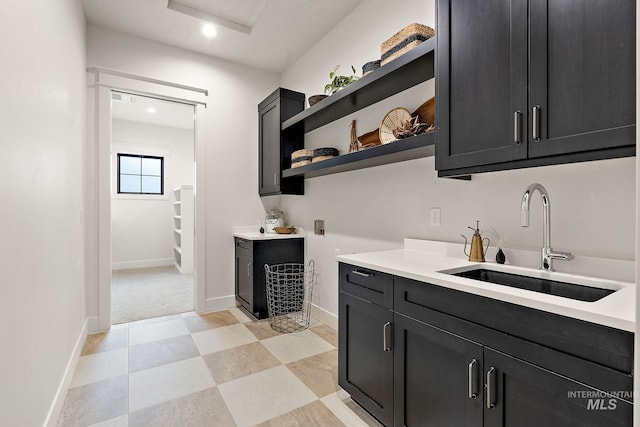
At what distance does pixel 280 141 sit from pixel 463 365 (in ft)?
8.56

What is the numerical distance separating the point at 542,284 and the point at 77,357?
3006 millimetres

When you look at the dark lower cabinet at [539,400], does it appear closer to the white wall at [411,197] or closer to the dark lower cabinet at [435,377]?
the dark lower cabinet at [435,377]

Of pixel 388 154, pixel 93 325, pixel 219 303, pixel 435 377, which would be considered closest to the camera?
pixel 435 377

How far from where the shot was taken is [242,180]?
3.68 metres

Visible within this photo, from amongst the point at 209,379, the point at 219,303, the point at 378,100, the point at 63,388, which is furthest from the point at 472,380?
the point at 219,303

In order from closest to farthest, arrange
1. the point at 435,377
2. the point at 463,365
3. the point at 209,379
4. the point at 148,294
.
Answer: the point at 463,365, the point at 435,377, the point at 209,379, the point at 148,294

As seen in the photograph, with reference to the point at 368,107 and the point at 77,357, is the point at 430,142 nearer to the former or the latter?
the point at 368,107

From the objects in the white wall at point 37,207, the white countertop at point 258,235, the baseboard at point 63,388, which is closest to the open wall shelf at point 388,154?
the white countertop at point 258,235

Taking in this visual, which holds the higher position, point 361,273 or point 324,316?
point 361,273

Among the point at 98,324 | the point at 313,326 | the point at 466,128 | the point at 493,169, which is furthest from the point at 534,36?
the point at 98,324

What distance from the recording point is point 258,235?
3291 mm

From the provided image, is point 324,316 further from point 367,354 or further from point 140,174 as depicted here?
point 140,174

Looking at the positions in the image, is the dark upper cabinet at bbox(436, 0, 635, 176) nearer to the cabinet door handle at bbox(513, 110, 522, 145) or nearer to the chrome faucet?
the cabinet door handle at bbox(513, 110, 522, 145)

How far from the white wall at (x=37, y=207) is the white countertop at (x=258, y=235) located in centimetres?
142
